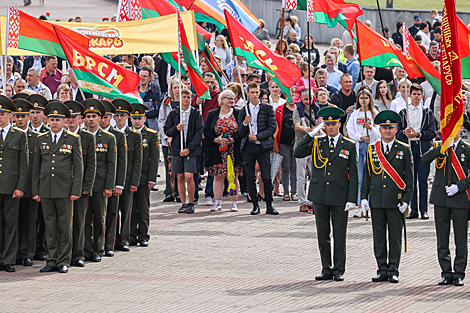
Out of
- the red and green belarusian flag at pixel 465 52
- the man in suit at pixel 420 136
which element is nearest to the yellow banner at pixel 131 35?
the man in suit at pixel 420 136

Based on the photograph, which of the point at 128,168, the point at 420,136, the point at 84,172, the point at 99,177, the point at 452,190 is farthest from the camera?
the point at 420,136

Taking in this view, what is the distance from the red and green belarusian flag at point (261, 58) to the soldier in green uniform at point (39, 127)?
4.18 metres

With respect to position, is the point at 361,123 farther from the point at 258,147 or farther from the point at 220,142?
the point at 220,142

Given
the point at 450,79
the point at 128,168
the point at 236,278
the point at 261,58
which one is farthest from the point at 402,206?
the point at 261,58

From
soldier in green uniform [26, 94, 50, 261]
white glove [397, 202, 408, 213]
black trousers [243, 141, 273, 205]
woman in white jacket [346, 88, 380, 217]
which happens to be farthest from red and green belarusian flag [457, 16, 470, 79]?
soldier in green uniform [26, 94, 50, 261]

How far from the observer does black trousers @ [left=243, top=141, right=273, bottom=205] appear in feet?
48.0

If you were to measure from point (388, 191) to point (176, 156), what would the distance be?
570 centimetres

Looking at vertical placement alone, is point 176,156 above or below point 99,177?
above

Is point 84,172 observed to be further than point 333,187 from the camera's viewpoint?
Yes

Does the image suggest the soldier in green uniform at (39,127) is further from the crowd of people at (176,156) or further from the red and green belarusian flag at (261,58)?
the red and green belarusian flag at (261,58)

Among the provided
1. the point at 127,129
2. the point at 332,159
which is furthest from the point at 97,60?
the point at 332,159

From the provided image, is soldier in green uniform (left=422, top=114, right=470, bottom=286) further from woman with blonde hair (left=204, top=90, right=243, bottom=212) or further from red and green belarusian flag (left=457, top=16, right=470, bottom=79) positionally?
woman with blonde hair (left=204, top=90, right=243, bottom=212)

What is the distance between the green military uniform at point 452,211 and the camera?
975 cm

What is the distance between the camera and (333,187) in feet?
33.2
